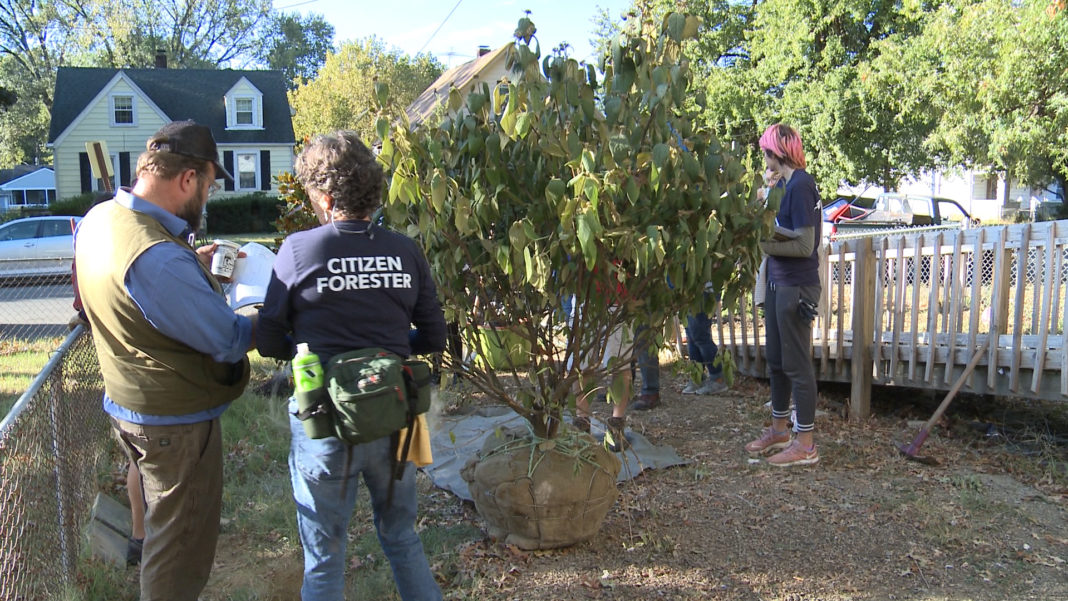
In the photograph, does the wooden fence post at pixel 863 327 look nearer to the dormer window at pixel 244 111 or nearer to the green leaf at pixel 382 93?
the green leaf at pixel 382 93

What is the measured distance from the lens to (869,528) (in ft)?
11.8

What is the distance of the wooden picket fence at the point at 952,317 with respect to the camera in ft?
15.2

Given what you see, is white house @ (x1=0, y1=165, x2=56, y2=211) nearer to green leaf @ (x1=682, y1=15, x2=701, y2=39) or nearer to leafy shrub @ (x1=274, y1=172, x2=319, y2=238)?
leafy shrub @ (x1=274, y1=172, x2=319, y2=238)

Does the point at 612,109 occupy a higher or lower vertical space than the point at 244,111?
lower

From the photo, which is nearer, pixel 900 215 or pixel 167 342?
pixel 167 342

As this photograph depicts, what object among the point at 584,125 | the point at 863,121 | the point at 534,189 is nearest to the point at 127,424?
the point at 534,189

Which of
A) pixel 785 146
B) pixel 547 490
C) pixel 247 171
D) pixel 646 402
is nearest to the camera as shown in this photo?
pixel 547 490

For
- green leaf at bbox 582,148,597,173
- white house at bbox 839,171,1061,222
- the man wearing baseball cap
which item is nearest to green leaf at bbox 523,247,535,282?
green leaf at bbox 582,148,597,173

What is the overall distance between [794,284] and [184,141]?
10.1 feet

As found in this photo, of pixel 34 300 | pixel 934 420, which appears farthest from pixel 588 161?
pixel 34 300

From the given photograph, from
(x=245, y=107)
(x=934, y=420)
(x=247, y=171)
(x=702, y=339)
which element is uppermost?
(x=245, y=107)

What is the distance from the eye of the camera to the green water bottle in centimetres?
220

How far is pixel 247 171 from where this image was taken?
3147 centimetres

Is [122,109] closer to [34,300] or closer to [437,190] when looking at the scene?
[34,300]
